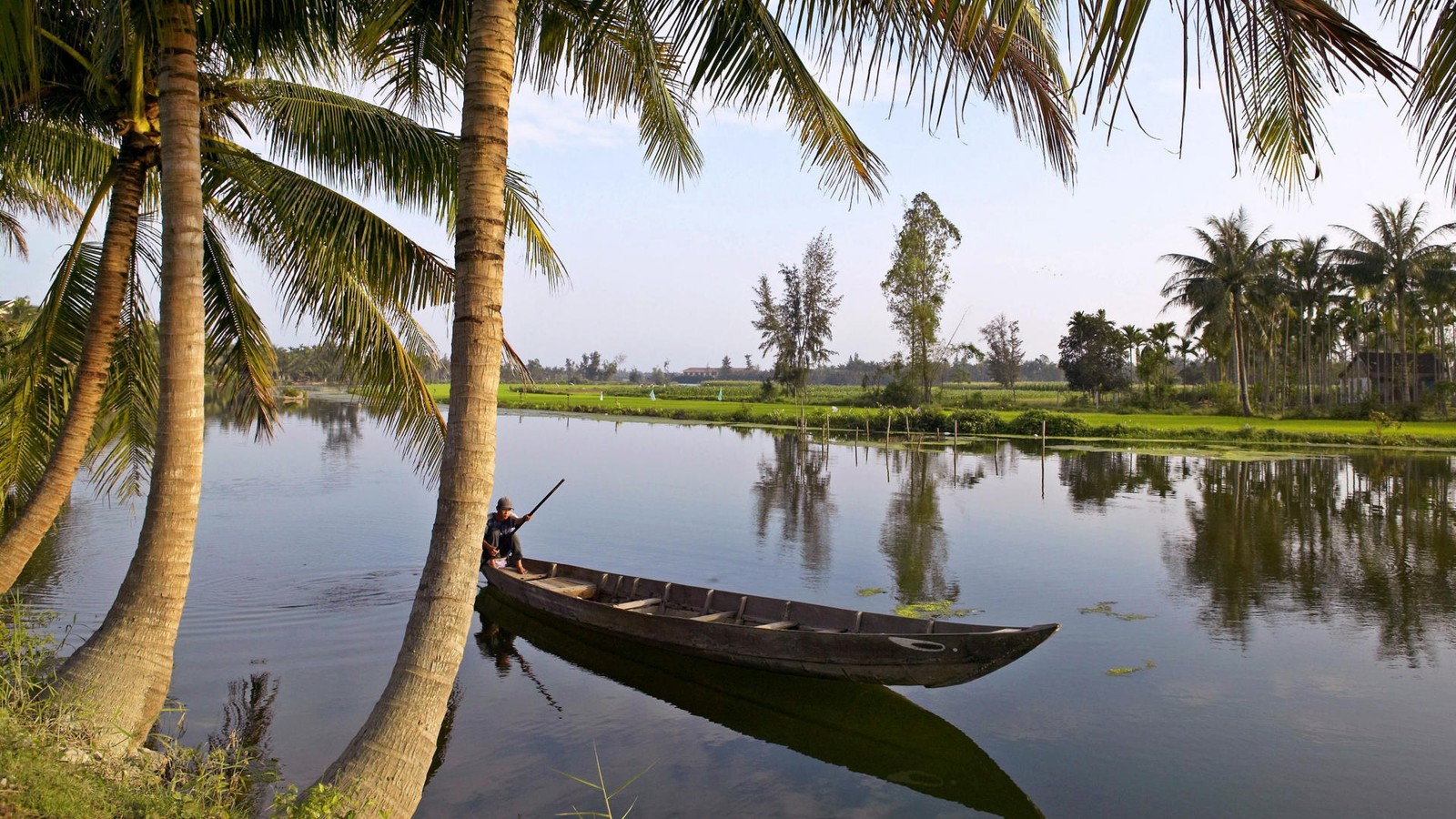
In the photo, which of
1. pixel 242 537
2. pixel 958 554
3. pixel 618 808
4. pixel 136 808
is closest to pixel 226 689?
pixel 618 808

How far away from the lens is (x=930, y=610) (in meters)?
12.2

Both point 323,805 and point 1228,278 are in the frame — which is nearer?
point 323,805

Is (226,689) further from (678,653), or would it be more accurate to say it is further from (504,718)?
(678,653)

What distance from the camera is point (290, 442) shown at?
34.4 m

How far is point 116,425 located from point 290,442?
90.1ft

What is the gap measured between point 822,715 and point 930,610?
3.99 m

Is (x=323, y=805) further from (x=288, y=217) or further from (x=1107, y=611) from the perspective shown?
(x=1107, y=611)

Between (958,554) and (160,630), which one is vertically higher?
(160,630)

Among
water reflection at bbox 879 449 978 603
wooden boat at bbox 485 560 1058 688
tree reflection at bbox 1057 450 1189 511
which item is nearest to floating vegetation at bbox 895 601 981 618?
water reflection at bbox 879 449 978 603

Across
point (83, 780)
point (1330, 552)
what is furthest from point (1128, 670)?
point (83, 780)

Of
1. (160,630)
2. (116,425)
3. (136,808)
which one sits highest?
(116,425)

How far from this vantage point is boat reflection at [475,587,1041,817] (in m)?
7.53

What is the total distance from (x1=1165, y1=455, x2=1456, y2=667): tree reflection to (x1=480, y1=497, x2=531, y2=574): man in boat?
9109mm

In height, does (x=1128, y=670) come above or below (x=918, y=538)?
below
